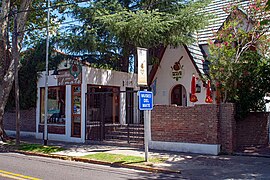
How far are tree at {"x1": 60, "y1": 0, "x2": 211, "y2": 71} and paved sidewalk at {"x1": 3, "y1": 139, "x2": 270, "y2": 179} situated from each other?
5137mm

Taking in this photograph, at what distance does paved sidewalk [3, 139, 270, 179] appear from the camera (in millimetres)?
9914

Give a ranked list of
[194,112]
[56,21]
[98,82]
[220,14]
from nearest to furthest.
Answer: [194,112] → [98,82] → [220,14] → [56,21]

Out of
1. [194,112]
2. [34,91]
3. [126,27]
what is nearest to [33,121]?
[34,91]

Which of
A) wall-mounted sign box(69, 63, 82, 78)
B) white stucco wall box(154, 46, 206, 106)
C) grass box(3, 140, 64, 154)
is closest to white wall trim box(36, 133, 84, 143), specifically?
grass box(3, 140, 64, 154)

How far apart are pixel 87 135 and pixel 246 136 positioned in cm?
775

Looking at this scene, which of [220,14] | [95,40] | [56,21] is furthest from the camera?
[56,21]

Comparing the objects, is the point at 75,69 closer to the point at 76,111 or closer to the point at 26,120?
the point at 76,111

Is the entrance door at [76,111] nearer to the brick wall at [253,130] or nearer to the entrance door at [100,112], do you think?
the entrance door at [100,112]

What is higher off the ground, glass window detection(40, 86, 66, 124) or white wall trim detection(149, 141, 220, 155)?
glass window detection(40, 86, 66, 124)

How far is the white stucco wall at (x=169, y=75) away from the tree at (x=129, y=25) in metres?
1.75

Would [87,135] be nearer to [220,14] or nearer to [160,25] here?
[160,25]

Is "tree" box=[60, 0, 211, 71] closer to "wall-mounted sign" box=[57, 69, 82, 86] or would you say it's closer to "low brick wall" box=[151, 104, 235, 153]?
"wall-mounted sign" box=[57, 69, 82, 86]

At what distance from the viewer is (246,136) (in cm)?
1509

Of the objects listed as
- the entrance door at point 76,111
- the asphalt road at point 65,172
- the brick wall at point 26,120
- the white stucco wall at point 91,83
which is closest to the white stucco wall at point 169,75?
the white stucco wall at point 91,83
